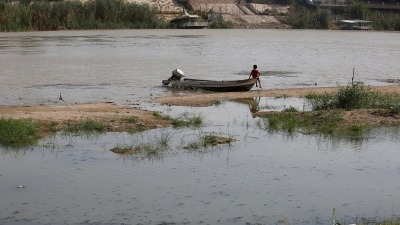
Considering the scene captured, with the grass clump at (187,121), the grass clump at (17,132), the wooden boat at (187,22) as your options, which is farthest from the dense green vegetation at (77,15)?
the grass clump at (17,132)

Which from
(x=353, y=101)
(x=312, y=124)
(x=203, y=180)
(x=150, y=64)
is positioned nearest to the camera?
(x=203, y=180)

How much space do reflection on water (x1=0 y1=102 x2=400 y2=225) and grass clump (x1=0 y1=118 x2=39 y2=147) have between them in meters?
0.33

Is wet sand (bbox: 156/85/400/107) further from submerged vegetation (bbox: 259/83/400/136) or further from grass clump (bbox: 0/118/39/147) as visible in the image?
grass clump (bbox: 0/118/39/147)

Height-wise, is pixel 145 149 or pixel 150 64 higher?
pixel 150 64

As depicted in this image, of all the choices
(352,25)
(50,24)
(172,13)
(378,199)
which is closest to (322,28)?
(352,25)

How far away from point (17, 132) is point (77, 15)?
52368 millimetres

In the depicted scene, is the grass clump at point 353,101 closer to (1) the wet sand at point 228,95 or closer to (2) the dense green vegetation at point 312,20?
(1) the wet sand at point 228,95

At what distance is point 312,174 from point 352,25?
71.7 meters

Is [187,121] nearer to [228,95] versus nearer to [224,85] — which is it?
[228,95]

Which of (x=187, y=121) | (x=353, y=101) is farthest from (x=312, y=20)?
(x=187, y=121)

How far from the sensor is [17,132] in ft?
43.7

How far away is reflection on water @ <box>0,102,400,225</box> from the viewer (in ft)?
29.5

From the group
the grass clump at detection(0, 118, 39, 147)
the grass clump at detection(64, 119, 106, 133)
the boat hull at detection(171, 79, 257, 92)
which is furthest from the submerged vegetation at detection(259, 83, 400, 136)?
the grass clump at detection(0, 118, 39, 147)

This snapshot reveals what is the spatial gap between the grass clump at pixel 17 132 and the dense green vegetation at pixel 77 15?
1815 inches
